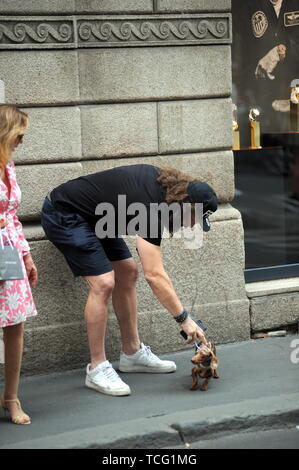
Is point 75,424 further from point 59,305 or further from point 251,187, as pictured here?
point 251,187

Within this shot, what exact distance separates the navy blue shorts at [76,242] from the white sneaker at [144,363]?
86cm

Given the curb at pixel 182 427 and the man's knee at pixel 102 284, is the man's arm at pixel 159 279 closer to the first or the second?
the man's knee at pixel 102 284

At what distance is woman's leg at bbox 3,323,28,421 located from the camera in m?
5.31

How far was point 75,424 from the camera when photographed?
5.39 m

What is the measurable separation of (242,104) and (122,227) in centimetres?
240

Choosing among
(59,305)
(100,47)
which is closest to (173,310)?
(59,305)

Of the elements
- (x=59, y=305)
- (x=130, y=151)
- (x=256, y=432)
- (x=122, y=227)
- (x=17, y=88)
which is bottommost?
(x=256, y=432)

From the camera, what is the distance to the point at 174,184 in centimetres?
566

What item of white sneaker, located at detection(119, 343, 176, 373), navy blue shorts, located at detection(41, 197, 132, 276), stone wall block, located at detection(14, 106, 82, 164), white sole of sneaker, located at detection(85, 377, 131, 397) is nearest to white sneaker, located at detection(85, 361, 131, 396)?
white sole of sneaker, located at detection(85, 377, 131, 397)

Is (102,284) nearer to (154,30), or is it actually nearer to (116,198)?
(116,198)

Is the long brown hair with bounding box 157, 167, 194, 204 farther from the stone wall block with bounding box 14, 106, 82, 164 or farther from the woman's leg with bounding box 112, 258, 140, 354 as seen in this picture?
the stone wall block with bounding box 14, 106, 82, 164

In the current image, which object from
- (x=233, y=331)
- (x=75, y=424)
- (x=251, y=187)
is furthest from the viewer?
(x=251, y=187)

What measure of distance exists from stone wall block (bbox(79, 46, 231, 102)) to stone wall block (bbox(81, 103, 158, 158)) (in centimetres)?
8

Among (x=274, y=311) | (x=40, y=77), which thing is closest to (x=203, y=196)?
(x=40, y=77)
